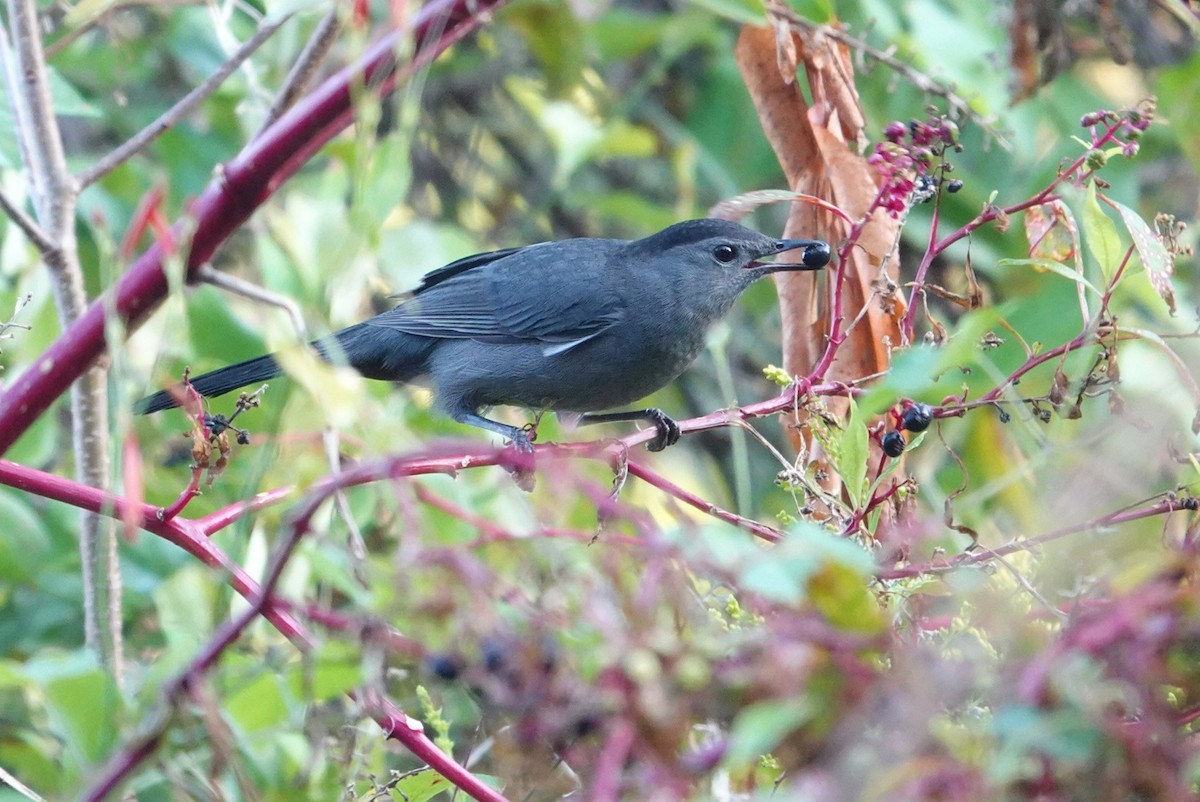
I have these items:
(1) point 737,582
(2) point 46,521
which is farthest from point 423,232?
(1) point 737,582

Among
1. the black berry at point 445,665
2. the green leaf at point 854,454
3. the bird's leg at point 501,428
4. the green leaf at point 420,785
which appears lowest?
the bird's leg at point 501,428

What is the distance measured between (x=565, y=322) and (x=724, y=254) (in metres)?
0.59

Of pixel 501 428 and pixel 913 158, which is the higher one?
pixel 913 158

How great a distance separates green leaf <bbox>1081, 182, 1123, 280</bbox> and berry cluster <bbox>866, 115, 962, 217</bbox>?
28cm

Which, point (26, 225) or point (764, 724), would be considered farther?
point (26, 225)

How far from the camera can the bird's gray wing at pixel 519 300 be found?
4277 millimetres

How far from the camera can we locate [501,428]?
4.13 metres

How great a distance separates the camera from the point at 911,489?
2.01m

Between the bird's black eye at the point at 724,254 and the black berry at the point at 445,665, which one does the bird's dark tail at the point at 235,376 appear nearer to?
the bird's black eye at the point at 724,254

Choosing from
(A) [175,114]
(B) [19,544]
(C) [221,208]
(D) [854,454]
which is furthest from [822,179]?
(B) [19,544]

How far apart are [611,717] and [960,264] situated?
4.48 metres

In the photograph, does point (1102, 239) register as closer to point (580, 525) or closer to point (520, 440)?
point (580, 525)

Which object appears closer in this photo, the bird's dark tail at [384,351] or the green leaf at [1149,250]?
the green leaf at [1149,250]

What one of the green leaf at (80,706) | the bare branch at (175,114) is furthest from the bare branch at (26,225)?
the green leaf at (80,706)
